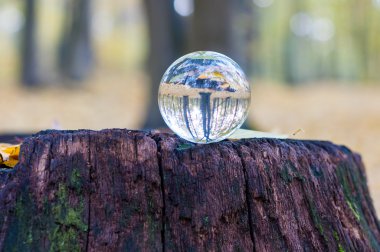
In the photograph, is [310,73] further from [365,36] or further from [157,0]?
[157,0]

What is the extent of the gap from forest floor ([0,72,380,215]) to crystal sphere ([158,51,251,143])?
6874 mm

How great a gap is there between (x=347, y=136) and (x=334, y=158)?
10.1m

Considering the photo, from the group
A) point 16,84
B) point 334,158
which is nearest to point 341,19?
point 16,84

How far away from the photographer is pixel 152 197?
226 cm

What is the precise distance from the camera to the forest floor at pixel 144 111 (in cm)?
1236

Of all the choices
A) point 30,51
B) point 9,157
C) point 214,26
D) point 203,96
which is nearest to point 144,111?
point 214,26

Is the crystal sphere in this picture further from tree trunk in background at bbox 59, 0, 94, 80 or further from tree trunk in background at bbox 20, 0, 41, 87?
tree trunk in background at bbox 59, 0, 94, 80

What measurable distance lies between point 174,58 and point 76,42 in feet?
31.7

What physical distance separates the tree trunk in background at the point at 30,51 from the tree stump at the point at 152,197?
16150mm

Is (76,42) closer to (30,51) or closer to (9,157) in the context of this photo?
(30,51)

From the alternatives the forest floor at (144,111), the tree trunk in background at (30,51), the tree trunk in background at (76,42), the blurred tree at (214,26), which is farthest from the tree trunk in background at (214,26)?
the tree trunk in background at (76,42)

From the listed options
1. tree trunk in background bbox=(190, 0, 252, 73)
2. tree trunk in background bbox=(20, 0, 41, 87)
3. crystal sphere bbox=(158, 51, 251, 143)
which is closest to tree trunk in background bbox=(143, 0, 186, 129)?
tree trunk in background bbox=(190, 0, 252, 73)

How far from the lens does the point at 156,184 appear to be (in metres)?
2.27

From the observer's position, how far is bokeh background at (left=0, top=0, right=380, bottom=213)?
1062 centimetres
